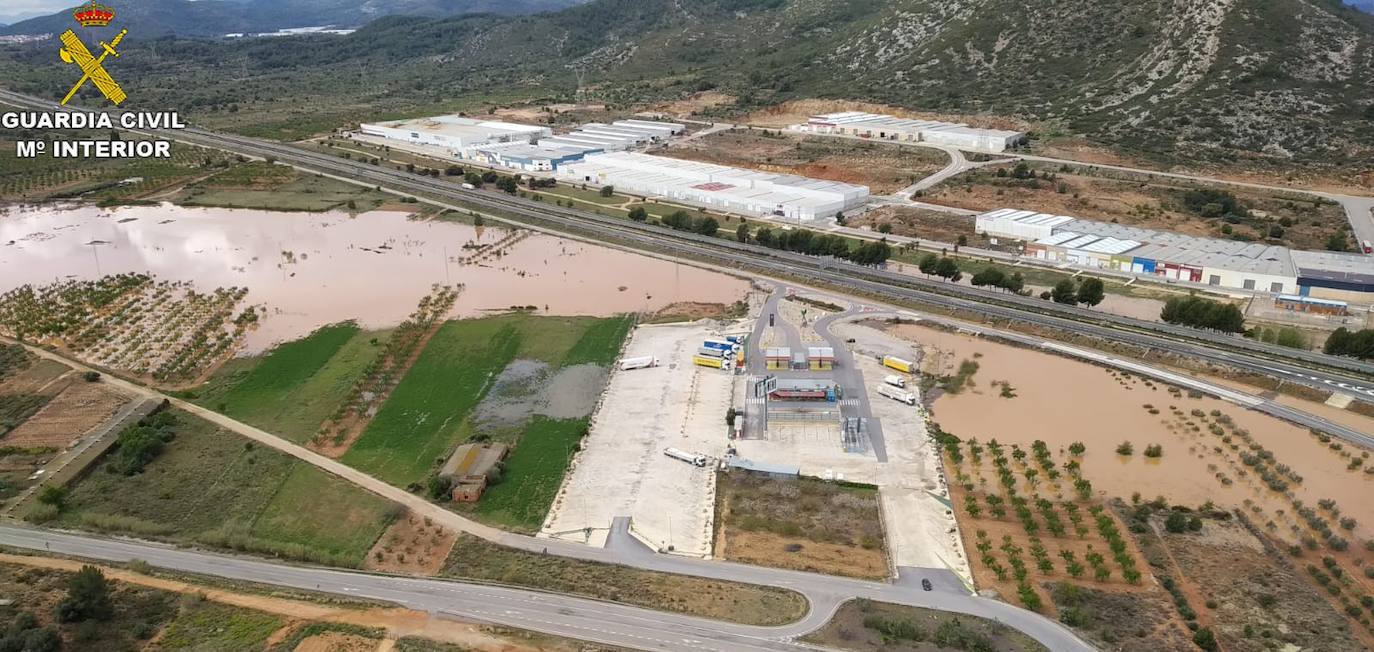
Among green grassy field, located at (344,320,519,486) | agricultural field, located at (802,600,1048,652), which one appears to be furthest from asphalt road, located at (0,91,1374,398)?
agricultural field, located at (802,600,1048,652)

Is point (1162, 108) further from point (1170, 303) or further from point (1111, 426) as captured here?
point (1111, 426)

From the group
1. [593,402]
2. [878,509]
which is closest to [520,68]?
[593,402]

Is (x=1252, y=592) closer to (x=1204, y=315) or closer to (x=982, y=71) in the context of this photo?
(x=1204, y=315)

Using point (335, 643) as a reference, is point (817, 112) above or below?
above

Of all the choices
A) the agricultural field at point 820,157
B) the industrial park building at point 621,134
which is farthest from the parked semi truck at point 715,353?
the industrial park building at point 621,134

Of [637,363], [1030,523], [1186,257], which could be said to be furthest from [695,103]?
[1030,523]

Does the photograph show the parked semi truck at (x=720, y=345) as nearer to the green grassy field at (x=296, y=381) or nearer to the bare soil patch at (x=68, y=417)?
the green grassy field at (x=296, y=381)

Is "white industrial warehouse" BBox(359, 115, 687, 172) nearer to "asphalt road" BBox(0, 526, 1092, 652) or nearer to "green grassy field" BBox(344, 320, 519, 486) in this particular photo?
"green grassy field" BBox(344, 320, 519, 486)
